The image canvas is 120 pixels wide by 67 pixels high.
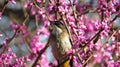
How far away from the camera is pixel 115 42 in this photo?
561cm

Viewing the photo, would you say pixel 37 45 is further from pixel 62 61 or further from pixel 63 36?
pixel 62 61

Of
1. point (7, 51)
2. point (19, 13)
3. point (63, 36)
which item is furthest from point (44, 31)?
point (19, 13)

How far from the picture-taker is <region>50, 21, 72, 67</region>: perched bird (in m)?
5.68

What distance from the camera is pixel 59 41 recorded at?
5.96 m

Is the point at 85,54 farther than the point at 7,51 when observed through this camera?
No

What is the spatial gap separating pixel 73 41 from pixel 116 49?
43.5 inches

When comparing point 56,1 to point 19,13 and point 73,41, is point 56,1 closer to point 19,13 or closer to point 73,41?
point 73,41

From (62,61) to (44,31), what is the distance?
212cm

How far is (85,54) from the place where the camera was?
4996 mm

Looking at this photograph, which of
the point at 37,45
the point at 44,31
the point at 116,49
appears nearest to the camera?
the point at 116,49

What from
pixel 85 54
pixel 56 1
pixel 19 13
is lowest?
pixel 19 13

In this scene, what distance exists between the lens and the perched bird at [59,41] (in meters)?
5.68

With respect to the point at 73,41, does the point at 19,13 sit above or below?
below

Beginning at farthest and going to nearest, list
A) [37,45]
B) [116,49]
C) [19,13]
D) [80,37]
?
[19,13] → [37,45] → [116,49] → [80,37]
